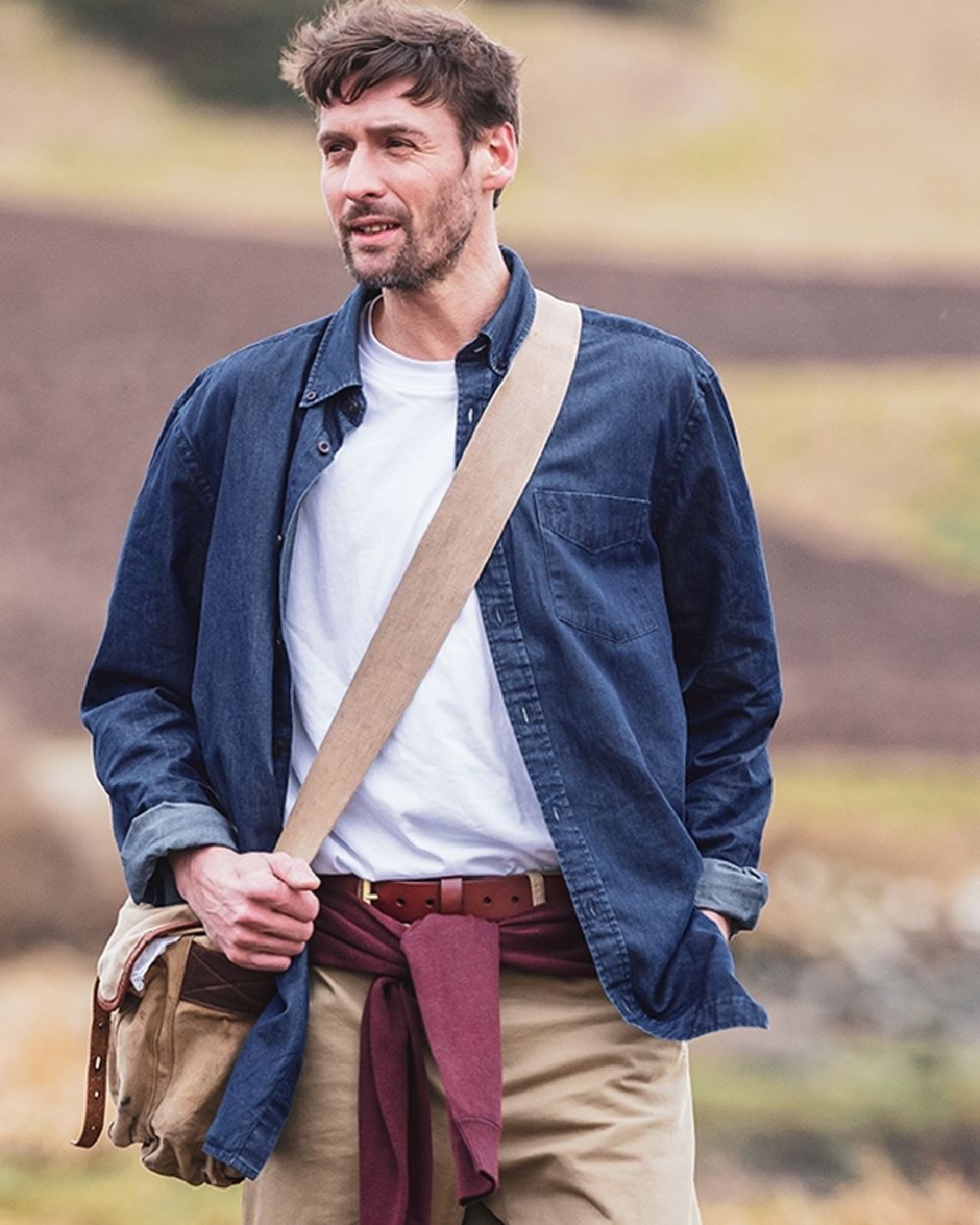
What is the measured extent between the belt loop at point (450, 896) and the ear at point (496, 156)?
87 centimetres

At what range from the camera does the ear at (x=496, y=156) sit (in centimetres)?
295

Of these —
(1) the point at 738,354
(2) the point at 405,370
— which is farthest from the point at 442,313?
(1) the point at 738,354

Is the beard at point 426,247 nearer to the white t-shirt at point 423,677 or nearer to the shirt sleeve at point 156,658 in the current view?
the white t-shirt at point 423,677

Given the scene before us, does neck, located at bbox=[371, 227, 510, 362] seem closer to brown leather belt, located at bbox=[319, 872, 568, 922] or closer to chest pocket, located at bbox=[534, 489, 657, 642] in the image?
chest pocket, located at bbox=[534, 489, 657, 642]

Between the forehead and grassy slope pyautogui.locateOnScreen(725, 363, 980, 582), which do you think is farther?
grassy slope pyautogui.locateOnScreen(725, 363, 980, 582)

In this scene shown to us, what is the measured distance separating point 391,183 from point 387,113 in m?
0.09

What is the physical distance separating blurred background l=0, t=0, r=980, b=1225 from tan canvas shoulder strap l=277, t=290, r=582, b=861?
125 inches

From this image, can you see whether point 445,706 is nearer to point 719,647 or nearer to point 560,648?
point 560,648

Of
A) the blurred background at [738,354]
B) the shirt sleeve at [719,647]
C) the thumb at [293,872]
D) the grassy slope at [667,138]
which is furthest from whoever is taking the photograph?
the grassy slope at [667,138]

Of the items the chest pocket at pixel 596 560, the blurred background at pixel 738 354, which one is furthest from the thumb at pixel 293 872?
→ the blurred background at pixel 738 354

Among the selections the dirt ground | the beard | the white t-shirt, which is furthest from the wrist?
the dirt ground

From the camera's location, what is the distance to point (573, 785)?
9.14ft

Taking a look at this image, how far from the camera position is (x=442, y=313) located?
295 centimetres

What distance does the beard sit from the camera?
286cm
